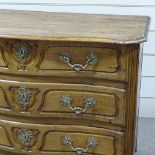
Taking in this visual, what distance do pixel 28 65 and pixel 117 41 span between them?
37cm

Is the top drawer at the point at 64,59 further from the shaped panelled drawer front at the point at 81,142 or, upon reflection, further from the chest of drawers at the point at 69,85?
the shaped panelled drawer front at the point at 81,142

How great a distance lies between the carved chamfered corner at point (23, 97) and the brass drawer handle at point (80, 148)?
0.70ft

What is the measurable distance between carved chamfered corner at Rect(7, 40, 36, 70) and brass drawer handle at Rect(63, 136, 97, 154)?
356 mm

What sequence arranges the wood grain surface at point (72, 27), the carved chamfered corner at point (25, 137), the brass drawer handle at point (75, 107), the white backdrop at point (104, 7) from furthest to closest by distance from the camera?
the white backdrop at point (104, 7) → the carved chamfered corner at point (25, 137) → the brass drawer handle at point (75, 107) → the wood grain surface at point (72, 27)

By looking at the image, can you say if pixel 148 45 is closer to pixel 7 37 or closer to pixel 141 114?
pixel 141 114

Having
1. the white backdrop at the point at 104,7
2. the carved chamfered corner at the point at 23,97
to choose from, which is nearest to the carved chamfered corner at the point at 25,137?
the carved chamfered corner at the point at 23,97

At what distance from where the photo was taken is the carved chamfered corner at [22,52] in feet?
4.47

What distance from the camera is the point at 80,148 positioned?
151cm

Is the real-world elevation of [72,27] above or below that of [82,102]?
above

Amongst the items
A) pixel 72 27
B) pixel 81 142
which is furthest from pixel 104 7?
pixel 81 142

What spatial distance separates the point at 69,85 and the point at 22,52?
0.73 ft

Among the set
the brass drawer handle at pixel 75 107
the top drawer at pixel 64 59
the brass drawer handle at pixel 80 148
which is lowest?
the brass drawer handle at pixel 80 148

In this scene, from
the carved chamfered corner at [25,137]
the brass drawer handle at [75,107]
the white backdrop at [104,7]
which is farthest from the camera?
the white backdrop at [104,7]

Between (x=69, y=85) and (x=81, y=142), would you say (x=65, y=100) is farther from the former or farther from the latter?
(x=81, y=142)
